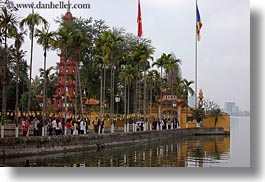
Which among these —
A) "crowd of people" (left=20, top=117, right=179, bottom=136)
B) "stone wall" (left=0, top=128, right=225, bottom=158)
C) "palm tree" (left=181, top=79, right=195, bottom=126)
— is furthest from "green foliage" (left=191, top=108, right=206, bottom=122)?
"crowd of people" (left=20, top=117, right=179, bottom=136)

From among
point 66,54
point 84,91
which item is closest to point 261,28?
point 66,54

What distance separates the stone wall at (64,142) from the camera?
14.3 m

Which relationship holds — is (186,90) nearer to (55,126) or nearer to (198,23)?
(55,126)

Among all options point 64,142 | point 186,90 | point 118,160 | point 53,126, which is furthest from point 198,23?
point 186,90

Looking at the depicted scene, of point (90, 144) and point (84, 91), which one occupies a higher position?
point (84, 91)

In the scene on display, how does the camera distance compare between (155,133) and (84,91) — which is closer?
(155,133)

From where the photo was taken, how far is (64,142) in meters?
17.0

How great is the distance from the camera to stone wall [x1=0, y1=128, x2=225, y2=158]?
14273 millimetres

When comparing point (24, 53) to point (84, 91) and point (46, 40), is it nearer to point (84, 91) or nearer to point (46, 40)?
point (46, 40)

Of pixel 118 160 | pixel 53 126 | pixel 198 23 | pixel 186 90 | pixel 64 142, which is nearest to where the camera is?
pixel 198 23

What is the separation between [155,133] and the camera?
25.6 meters

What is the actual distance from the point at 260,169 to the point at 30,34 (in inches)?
470

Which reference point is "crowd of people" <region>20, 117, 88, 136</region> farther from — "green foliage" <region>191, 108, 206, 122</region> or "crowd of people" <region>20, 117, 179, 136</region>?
"green foliage" <region>191, 108, 206, 122</region>

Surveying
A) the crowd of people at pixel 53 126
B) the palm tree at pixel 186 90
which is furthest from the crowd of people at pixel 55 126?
the palm tree at pixel 186 90
